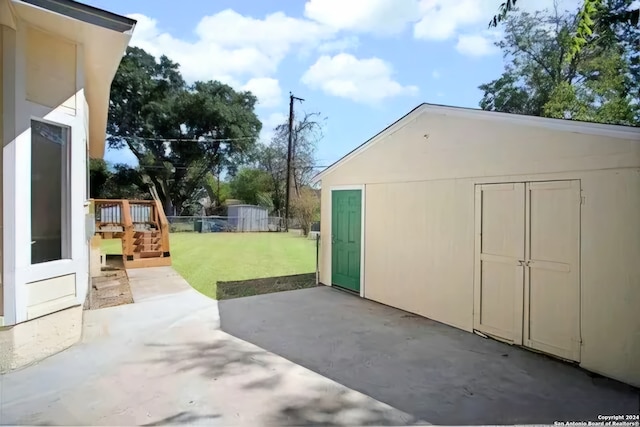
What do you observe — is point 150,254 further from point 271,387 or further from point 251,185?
point 251,185

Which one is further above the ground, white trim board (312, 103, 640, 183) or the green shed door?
white trim board (312, 103, 640, 183)

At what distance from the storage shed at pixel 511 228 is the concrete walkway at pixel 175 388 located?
2376 mm

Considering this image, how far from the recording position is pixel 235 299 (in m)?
7.01

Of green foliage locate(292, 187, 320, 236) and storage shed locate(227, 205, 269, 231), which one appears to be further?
storage shed locate(227, 205, 269, 231)

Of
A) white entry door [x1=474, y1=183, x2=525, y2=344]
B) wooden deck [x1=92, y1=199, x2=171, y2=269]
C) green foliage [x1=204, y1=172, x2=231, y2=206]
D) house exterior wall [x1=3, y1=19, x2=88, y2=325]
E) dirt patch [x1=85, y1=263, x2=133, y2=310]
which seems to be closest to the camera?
house exterior wall [x1=3, y1=19, x2=88, y2=325]

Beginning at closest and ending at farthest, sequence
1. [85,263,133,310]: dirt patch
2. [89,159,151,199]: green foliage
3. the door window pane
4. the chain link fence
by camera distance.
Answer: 1. the door window pane
2. [85,263,133,310]: dirt patch
3. the chain link fence
4. [89,159,151,199]: green foliage

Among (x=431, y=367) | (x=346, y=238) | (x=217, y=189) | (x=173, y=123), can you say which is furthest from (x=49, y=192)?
(x=217, y=189)

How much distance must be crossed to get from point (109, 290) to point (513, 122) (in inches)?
300

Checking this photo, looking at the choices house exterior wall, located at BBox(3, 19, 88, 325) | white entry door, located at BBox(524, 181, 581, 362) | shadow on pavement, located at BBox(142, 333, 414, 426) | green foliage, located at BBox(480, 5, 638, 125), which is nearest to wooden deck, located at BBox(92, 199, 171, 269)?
house exterior wall, located at BBox(3, 19, 88, 325)

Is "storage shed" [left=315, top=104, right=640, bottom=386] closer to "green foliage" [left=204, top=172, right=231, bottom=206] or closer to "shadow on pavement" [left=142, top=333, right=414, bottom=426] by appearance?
"shadow on pavement" [left=142, top=333, right=414, bottom=426]

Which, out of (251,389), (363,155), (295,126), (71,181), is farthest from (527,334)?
(295,126)

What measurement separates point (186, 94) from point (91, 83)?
72.8ft

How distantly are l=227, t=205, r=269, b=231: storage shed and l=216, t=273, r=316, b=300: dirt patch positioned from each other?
52.4ft

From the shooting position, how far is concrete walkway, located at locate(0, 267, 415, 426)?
3.01m
